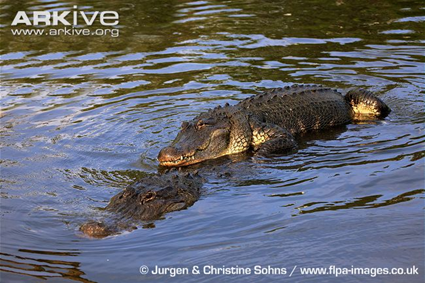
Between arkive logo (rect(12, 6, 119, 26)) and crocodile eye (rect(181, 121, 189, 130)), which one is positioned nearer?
crocodile eye (rect(181, 121, 189, 130))

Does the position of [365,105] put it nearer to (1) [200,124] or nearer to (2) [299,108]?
(2) [299,108]

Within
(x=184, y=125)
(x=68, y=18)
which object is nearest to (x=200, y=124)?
(x=184, y=125)

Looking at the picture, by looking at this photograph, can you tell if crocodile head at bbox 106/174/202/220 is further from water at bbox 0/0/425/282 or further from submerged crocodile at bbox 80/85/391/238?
water at bbox 0/0/425/282

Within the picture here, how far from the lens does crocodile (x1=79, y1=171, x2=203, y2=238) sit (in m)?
7.15

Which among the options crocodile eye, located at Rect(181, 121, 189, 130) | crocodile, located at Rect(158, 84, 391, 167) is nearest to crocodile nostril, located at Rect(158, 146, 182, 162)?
crocodile, located at Rect(158, 84, 391, 167)

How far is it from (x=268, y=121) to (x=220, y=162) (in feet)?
3.84

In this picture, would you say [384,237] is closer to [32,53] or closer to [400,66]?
[400,66]

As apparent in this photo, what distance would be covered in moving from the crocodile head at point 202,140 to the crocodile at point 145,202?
140 centimetres

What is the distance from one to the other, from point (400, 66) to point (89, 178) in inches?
274

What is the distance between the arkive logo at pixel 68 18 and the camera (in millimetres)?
18812

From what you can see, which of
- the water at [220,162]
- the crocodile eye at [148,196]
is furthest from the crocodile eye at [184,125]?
the crocodile eye at [148,196]

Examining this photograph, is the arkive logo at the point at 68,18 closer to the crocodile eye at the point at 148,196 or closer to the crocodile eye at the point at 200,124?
the crocodile eye at the point at 200,124

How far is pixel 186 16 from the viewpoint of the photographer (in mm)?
18625

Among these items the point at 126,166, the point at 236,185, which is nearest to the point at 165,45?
the point at 126,166
